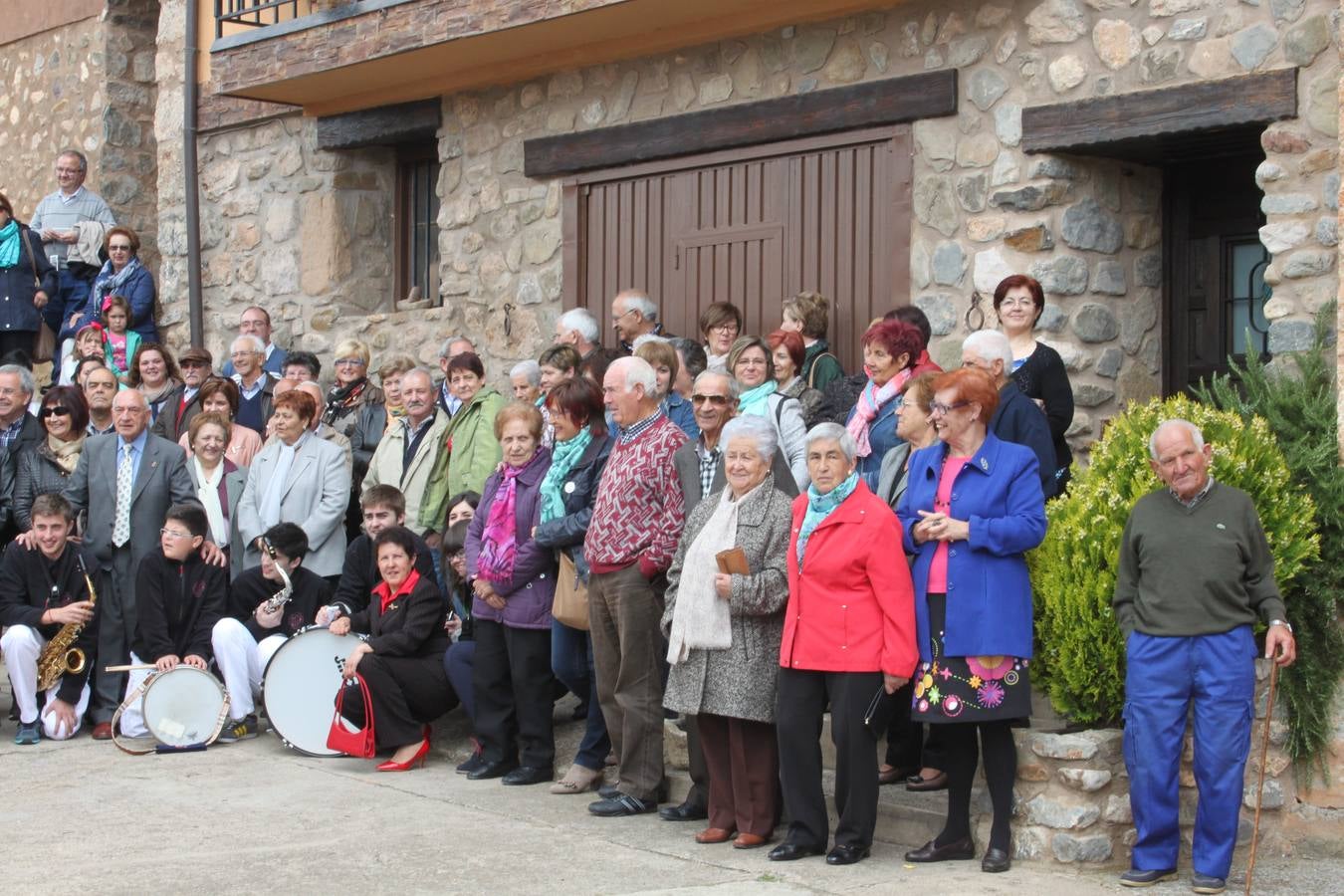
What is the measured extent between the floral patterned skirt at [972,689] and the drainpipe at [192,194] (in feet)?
28.3

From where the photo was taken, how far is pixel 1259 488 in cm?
646

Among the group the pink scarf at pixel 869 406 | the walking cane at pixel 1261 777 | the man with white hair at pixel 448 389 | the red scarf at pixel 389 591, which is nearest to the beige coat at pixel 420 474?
the man with white hair at pixel 448 389

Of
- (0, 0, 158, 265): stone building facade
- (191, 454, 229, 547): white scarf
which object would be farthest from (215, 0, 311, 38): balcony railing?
(191, 454, 229, 547): white scarf

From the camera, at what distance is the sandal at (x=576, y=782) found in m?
7.68

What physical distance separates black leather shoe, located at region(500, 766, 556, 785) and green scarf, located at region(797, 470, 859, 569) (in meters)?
2.10

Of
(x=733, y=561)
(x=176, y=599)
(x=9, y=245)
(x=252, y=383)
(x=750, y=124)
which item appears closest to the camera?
(x=733, y=561)

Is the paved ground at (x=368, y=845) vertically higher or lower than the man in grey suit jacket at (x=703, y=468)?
lower

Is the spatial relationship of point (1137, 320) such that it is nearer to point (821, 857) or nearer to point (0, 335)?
point (821, 857)

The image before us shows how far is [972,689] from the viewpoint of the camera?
6125mm

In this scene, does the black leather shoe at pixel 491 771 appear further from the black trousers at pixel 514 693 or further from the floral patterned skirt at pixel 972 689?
the floral patterned skirt at pixel 972 689

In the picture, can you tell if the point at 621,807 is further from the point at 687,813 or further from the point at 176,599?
the point at 176,599

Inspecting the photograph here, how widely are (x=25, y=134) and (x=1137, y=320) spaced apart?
10763mm

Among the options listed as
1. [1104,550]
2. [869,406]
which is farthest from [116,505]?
[1104,550]

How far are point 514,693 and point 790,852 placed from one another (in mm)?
2031
